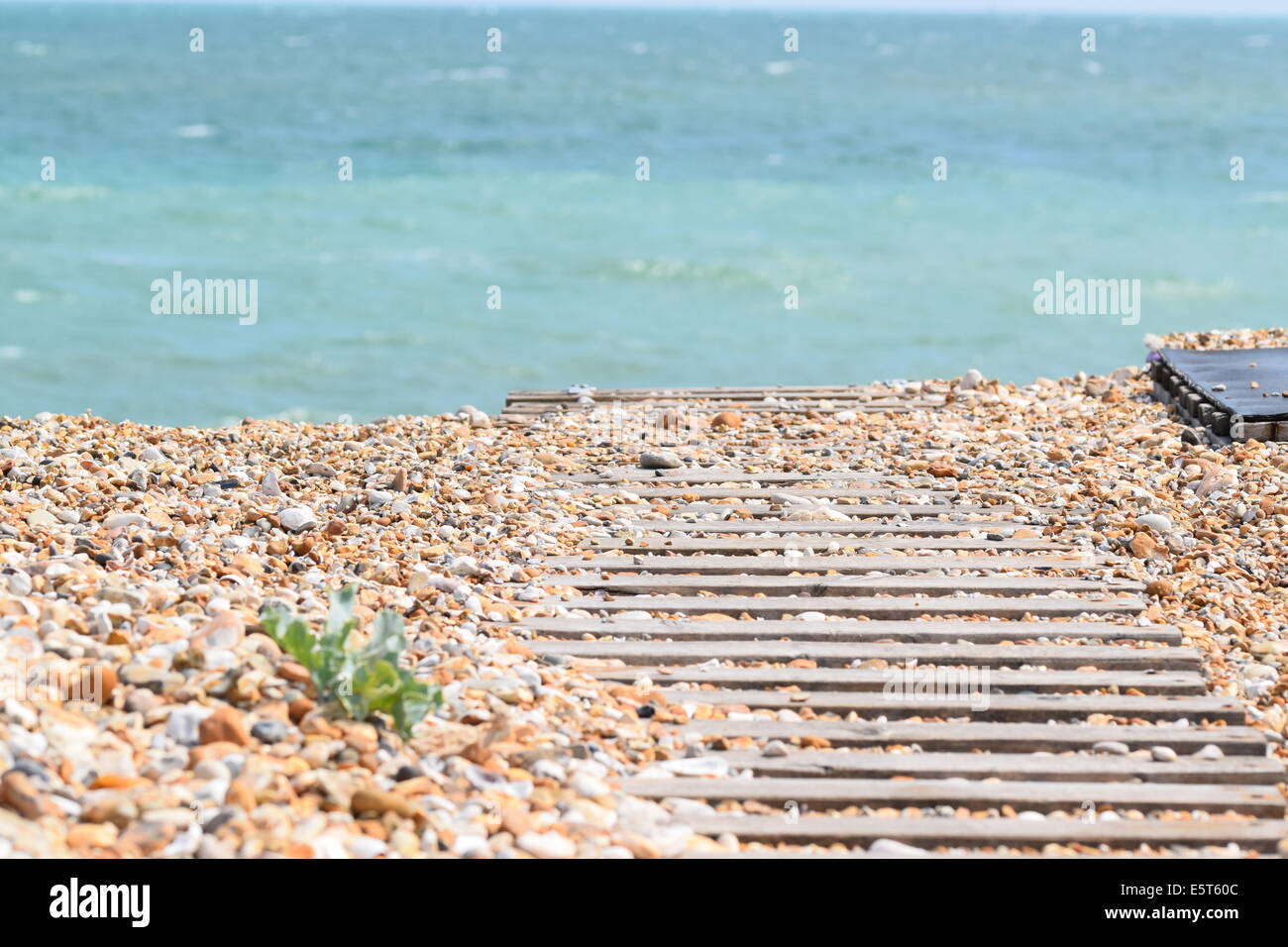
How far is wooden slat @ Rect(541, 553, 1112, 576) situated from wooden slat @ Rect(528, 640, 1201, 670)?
75cm

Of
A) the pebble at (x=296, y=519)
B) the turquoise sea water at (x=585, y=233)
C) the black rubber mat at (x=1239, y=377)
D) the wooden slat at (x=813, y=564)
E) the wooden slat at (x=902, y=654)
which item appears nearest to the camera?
the wooden slat at (x=902, y=654)

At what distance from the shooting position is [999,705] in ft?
14.2

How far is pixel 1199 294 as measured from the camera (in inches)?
743

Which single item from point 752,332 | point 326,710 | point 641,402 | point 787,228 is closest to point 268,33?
point 787,228

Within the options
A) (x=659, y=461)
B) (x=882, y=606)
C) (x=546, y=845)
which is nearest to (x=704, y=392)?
(x=659, y=461)

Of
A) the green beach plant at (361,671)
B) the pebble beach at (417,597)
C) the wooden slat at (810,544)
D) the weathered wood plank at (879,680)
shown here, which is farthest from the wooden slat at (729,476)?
the green beach plant at (361,671)

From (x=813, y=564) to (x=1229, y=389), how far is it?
344cm

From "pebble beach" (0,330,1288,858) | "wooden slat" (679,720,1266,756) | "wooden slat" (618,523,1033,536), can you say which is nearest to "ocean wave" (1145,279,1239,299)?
"pebble beach" (0,330,1288,858)

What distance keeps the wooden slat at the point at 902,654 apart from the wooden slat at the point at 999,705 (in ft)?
0.81

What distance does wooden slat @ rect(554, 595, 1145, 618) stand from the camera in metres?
5.06

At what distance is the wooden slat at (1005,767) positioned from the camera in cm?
397

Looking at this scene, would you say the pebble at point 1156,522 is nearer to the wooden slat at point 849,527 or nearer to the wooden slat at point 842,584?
the wooden slat at point 849,527

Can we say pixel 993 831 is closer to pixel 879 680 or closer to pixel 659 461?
pixel 879 680

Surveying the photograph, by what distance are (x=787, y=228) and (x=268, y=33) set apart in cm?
6201
